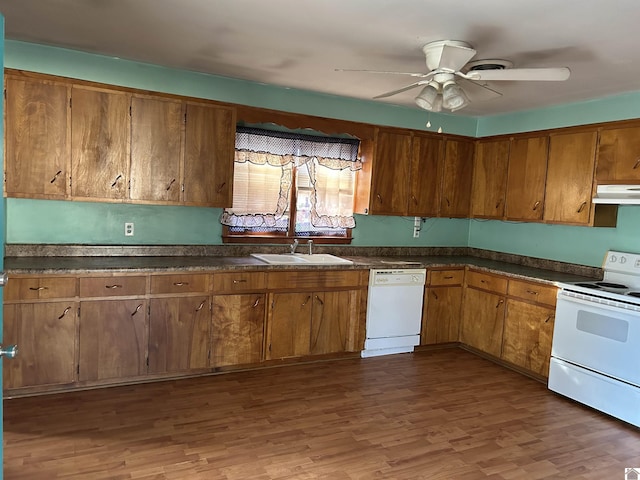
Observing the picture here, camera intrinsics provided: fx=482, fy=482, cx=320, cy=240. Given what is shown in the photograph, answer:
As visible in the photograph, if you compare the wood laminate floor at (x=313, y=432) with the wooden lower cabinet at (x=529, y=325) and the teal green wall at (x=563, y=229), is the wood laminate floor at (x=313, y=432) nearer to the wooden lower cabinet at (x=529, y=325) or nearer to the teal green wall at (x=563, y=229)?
the wooden lower cabinet at (x=529, y=325)

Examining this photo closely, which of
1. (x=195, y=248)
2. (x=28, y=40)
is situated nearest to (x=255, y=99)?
(x=195, y=248)

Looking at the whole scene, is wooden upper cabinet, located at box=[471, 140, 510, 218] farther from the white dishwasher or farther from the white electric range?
the white electric range

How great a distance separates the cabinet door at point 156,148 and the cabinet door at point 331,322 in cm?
148

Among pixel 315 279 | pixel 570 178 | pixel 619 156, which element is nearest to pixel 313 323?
pixel 315 279

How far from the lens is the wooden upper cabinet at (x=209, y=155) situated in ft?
12.4

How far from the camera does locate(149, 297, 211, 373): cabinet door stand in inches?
138

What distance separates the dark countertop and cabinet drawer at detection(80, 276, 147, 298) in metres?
0.06

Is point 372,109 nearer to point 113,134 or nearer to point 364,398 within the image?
point 113,134

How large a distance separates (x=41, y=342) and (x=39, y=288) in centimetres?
36

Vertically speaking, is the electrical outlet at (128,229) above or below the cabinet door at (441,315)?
above

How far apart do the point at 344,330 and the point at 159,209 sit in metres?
1.89

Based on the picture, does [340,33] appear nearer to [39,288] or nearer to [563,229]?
[39,288]

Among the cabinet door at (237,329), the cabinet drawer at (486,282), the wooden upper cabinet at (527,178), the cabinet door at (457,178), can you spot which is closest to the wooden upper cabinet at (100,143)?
the cabinet door at (237,329)

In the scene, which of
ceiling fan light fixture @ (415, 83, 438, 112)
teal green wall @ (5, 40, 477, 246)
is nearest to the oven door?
ceiling fan light fixture @ (415, 83, 438, 112)
